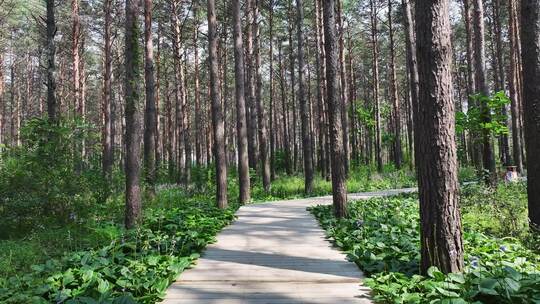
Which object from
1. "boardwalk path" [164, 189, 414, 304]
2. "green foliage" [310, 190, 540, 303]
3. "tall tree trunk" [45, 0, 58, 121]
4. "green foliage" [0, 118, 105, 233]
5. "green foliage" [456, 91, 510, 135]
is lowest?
"boardwalk path" [164, 189, 414, 304]

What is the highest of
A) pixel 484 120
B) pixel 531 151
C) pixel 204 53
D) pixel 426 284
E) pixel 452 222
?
pixel 204 53

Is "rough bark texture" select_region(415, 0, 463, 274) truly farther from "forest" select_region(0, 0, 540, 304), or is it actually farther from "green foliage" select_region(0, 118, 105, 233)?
"green foliage" select_region(0, 118, 105, 233)

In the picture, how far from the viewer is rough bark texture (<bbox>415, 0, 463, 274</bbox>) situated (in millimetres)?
4309

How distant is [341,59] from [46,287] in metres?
22.0

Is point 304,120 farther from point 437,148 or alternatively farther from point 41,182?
point 437,148

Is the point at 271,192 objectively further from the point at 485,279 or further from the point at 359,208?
the point at 485,279

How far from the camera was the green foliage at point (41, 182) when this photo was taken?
9523 mm

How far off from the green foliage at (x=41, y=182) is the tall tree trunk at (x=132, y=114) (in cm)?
Answer: 310

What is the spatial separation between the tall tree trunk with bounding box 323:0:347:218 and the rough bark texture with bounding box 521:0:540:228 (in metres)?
3.71

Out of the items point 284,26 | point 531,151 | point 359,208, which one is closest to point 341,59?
point 284,26

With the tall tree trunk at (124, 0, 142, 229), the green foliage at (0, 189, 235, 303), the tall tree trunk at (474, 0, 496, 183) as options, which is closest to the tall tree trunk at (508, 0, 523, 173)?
the tall tree trunk at (474, 0, 496, 183)

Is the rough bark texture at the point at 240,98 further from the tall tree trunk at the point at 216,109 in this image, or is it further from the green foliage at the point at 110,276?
the green foliage at the point at 110,276

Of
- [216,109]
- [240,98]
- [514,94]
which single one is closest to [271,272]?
[216,109]

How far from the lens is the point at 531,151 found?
24.0 ft
